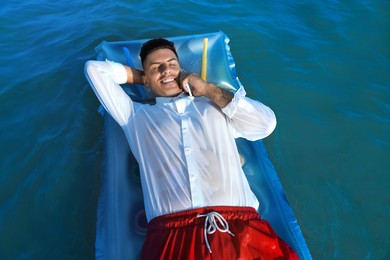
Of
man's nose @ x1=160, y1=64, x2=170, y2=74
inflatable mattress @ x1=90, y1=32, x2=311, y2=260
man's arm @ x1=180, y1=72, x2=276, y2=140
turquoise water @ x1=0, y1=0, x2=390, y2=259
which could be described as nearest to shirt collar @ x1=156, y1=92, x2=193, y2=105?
man's arm @ x1=180, y1=72, x2=276, y2=140

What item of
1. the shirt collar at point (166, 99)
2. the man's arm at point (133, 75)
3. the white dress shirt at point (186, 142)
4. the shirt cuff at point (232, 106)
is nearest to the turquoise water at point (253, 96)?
the man's arm at point (133, 75)

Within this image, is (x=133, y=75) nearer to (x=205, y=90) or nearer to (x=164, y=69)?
(x=164, y=69)

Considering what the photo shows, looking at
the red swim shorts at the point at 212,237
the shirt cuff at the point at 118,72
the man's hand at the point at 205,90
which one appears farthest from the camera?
the shirt cuff at the point at 118,72

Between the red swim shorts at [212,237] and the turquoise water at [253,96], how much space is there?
1005 mm

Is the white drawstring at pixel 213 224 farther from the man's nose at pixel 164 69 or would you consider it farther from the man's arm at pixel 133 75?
the man's arm at pixel 133 75

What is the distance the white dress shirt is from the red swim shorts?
9 centimetres

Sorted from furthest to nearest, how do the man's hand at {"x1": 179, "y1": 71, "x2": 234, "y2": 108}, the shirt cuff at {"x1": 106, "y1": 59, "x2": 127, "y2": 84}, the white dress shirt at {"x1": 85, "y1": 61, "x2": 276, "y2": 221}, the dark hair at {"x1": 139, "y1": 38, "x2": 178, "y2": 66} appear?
the dark hair at {"x1": 139, "y1": 38, "x2": 178, "y2": 66} → the shirt cuff at {"x1": 106, "y1": 59, "x2": 127, "y2": 84} → the man's hand at {"x1": 179, "y1": 71, "x2": 234, "y2": 108} → the white dress shirt at {"x1": 85, "y1": 61, "x2": 276, "y2": 221}

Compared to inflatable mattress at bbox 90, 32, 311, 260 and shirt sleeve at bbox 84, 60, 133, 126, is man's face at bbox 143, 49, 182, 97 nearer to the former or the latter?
shirt sleeve at bbox 84, 60, 133, 126

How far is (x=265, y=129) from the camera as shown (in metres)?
2.81

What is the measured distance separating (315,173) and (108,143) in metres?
2.27

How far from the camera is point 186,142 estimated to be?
2555mm

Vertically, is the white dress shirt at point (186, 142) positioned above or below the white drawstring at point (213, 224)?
above

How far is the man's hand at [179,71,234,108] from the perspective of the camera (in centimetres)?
278

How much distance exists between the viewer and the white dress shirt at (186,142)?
2.37m
